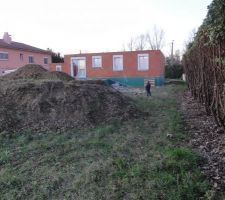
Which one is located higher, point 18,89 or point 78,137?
point 18,89

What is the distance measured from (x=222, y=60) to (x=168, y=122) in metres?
2.97

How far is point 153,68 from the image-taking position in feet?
97.4

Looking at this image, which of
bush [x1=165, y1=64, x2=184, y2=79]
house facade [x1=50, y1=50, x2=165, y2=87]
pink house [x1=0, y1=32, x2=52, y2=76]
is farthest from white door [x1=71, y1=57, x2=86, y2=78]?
bush [x1=165, y1=64, x2=184, y2=79]

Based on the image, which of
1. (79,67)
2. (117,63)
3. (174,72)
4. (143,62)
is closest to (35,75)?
(117,63)

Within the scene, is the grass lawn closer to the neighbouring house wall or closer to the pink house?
the pink house

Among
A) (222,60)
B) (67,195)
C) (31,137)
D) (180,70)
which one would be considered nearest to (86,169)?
(67,195)

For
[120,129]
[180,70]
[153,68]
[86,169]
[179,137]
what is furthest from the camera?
[180,70]

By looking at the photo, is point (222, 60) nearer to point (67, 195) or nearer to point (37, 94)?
point (67, 195)

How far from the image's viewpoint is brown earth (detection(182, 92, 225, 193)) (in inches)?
185

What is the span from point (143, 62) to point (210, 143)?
23.9m

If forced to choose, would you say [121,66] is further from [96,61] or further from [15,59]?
[15,59]

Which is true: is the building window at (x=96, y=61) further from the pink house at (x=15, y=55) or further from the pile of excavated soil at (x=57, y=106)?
the pile of excavated soil at (x=57, y=106)

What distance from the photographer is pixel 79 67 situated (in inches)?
1243

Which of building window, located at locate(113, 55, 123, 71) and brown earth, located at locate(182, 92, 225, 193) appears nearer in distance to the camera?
brown earth, located at locate(182, 92, 225, 193)
